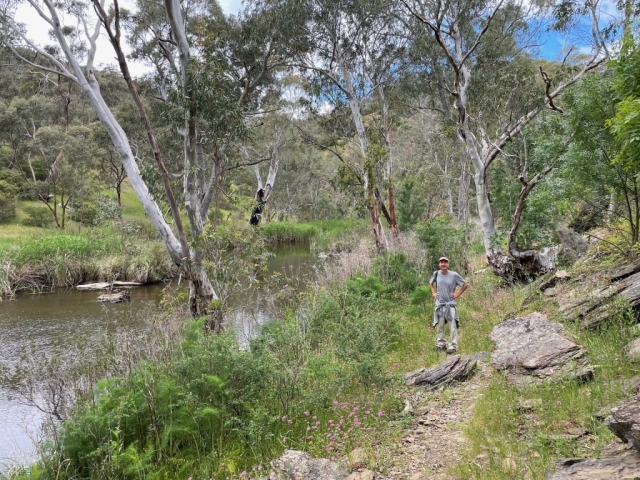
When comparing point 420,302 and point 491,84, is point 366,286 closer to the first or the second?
point 420,302

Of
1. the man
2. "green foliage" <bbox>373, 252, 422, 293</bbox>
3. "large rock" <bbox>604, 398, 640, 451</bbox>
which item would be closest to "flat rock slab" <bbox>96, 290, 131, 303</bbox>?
"green foliage" <bbox>373, 252, 422, 293</bbox>

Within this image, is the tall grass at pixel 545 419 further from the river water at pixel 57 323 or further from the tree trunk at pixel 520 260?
the tree trunk at pixel 520 260

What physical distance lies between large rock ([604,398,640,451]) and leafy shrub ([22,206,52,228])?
25403 mm

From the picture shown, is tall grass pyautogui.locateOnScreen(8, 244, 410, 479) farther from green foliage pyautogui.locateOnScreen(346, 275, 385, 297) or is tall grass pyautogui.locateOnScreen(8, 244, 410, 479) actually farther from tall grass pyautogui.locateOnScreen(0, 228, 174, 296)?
tall grass pyautogui.locateOnScreen(0, 228, 174, 296)

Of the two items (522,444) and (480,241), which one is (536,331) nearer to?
(522,444)

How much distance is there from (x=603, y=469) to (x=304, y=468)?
180 centimetres

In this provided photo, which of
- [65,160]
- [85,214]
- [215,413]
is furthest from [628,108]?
[65,160]

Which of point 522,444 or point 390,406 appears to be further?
point 390,406

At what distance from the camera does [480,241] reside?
16562mm

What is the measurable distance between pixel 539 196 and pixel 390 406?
6.05m

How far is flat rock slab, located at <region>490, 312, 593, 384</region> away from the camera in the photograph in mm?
3805

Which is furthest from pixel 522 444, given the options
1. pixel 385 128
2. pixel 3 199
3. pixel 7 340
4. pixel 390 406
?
pixel 3 199

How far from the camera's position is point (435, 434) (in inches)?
138

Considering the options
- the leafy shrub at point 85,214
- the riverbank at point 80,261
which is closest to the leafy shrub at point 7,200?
the leafy shrub at point 85,214
